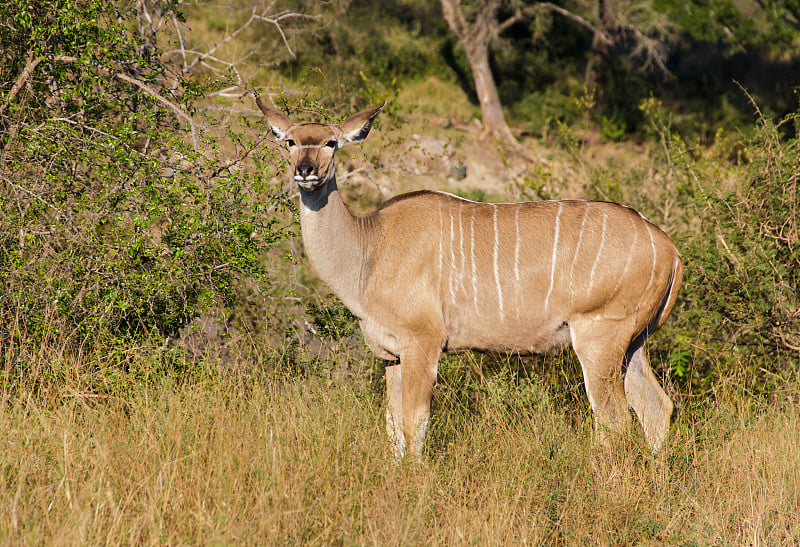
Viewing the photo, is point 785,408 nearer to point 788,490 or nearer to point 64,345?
point 788,490

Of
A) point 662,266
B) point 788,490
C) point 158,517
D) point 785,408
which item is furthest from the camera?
point 785,408

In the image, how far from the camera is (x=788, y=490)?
4.26 m

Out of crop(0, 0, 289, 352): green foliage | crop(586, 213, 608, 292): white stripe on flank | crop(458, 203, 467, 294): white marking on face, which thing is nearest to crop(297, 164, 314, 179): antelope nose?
crop(0, 0, 289, 352): green foliage

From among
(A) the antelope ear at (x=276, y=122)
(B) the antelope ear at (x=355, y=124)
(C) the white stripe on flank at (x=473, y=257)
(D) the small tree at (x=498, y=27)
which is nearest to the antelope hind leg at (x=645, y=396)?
(C) the white stripe on flank at (x=473, y=257)

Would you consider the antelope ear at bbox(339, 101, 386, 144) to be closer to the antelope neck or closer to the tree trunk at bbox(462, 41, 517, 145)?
the antelope neck

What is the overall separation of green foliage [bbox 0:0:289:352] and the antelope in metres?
0.73

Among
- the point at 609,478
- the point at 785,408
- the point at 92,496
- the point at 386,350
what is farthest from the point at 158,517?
the point at 785,408

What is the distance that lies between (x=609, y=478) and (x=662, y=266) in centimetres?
135

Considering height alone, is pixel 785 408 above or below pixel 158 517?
below

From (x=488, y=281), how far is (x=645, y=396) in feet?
4.16

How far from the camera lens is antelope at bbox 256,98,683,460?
4.79 m

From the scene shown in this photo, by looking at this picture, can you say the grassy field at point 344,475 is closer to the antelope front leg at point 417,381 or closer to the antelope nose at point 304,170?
the antelope front leg at point 417,381

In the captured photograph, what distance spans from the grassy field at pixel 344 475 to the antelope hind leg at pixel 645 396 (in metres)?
0.15

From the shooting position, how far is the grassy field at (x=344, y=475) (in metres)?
3.58
